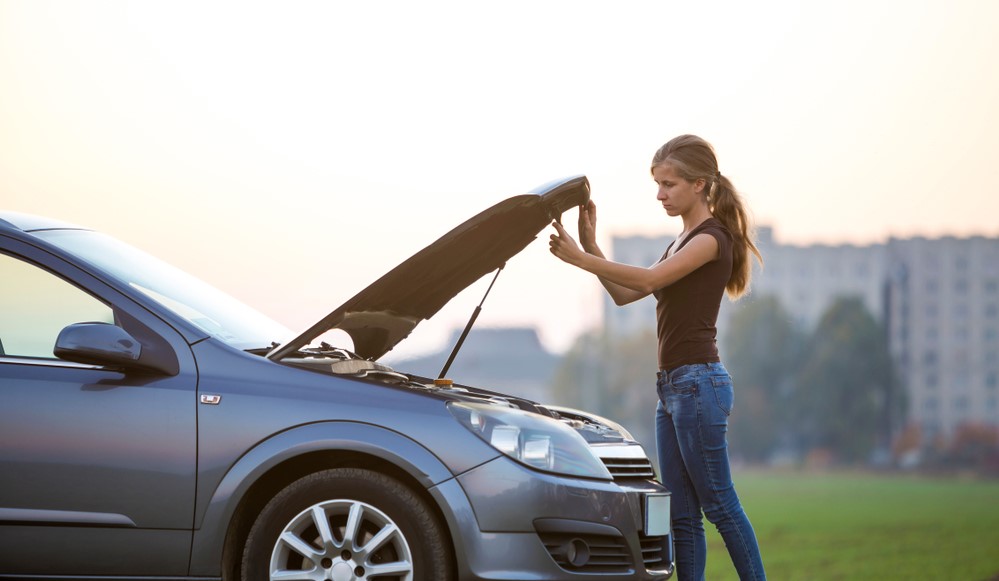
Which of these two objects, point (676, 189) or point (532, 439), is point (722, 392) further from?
point (532, 439)

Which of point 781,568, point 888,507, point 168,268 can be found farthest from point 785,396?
point 168,268

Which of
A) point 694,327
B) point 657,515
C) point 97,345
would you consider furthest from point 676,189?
point 97,345

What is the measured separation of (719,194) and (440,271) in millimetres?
1181

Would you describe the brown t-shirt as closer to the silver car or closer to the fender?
the silver car

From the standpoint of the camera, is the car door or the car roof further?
the car roof

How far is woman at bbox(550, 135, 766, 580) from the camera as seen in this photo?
5.05 metres

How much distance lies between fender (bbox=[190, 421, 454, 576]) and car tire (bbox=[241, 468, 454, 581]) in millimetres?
92

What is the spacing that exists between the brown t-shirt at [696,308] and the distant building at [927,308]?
138 m

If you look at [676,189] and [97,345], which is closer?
[97,345]

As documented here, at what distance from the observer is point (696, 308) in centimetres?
515

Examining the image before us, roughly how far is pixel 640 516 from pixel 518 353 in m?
178

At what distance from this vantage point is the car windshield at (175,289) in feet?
15.4

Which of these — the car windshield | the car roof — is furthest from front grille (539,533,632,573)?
the car roof

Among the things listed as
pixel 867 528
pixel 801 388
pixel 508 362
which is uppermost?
pixel 508 362
